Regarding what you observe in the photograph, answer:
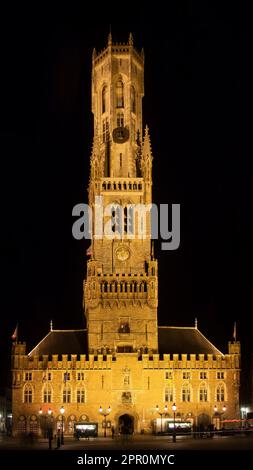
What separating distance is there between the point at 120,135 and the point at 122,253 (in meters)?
16.0

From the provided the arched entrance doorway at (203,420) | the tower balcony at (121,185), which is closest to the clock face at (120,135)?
the tower balcony at (121,185)

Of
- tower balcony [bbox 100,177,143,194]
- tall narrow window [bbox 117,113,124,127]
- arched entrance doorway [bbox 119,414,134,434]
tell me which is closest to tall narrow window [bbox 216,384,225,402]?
arched entrance doorway [bbox 119,414,134,434]

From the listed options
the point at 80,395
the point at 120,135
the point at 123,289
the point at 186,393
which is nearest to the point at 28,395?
the point at 80,395

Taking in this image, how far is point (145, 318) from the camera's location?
347ft

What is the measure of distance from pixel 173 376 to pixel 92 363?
9.59 meters

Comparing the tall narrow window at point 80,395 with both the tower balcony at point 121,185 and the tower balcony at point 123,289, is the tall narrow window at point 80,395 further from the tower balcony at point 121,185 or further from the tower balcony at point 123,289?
the tower balcony at point 121,185

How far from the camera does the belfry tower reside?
346ft

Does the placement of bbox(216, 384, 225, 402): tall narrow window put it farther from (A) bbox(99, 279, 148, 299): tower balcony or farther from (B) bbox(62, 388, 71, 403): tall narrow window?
(B) bbox(62, 388, 71, 403): tall narrow window

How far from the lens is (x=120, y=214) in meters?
110

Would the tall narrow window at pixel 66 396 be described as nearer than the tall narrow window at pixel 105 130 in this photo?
Yes

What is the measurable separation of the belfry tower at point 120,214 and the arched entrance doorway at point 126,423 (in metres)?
7.64

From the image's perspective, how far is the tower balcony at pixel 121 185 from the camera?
364ft

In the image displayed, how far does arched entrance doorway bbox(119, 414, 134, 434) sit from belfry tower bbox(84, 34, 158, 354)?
764cm
